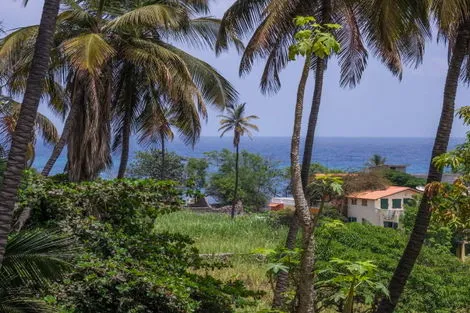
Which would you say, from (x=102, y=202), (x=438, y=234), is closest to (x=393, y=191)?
(x=438, y=234)

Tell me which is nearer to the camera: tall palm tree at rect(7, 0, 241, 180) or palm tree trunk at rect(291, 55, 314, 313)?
palm tree trunk at rect(291, 55, 314, 313)

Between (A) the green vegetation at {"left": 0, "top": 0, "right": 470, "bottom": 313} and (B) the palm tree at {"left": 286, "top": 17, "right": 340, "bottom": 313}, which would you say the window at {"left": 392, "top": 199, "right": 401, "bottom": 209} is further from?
(B) the palm tree at {"left": 286, "top": 17, "right": 340, "bottom": 313}

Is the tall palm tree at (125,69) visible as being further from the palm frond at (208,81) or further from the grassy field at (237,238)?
the grassy field at (237,238)

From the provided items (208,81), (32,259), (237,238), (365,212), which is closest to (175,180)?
(32,259)

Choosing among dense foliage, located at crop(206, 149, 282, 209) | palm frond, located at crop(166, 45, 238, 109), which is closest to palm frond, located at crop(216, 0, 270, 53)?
palm frond, located at crop(166, 45, 238, 109)

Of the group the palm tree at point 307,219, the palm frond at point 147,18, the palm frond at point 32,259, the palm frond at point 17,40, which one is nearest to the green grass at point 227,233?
the palm frond at point 147,18

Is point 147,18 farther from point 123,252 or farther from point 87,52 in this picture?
point 123,252

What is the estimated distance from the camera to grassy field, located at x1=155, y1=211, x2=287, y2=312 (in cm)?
2127

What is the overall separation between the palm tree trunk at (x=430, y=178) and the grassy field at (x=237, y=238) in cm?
901

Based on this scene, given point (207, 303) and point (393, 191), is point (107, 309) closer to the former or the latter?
point (207, 303)

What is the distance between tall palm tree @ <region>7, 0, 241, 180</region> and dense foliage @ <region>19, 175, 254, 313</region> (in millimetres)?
3823

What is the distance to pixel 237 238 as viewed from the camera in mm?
30484

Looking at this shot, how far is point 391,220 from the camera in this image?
44562 mm

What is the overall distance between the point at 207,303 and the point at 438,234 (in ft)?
83.5
